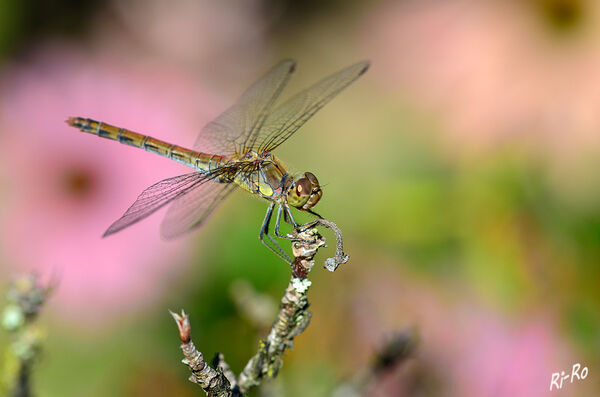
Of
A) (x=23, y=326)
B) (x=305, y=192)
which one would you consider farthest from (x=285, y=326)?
(x=305, y=192)

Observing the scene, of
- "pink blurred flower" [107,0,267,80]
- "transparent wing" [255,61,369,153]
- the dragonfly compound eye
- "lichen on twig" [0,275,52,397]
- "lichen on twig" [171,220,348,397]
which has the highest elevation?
"pink blurred flower" [107,0,267,80]

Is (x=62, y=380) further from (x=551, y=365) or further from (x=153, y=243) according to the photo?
(x=551, y=365)

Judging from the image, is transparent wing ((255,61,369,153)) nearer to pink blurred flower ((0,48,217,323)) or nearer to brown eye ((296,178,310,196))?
brown eye ((296,178,310,196))

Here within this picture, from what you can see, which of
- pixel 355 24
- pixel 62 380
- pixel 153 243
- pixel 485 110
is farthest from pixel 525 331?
pixel 355 24

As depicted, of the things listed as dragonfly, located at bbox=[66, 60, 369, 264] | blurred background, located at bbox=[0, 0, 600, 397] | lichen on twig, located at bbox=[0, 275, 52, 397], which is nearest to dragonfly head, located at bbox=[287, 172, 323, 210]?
dragonfly, located at bbox=[66, 60, 369, 264]

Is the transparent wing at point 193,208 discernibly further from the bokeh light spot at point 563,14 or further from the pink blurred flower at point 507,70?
the bokeh light spot at point 563,14
